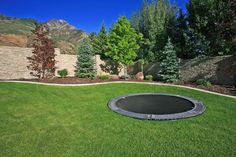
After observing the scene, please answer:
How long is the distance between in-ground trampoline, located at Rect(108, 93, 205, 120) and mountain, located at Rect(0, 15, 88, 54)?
8539mm

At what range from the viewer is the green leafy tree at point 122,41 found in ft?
55.3

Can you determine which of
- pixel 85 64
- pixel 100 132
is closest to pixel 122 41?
pixel 85 64

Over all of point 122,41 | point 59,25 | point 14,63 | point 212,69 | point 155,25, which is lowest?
point 212,69

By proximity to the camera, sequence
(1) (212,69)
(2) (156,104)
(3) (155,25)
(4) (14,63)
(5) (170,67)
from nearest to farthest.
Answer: (2) (156,104) < (1) (212,69) < (4) (14,63) < (5) (170,67) < (3) (155,25)

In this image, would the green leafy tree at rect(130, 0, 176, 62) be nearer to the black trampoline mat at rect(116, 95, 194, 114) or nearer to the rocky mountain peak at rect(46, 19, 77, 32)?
the black trampoline mat at rect(116, 95, 194, 114)

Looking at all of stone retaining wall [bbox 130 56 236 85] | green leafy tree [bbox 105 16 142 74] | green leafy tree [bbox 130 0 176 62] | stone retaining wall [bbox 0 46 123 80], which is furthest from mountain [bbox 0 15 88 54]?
stone retaining wall [bbox 130 56 236 85]

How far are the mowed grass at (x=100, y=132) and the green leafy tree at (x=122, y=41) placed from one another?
10646 mm


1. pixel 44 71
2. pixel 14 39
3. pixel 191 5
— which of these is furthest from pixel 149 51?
pixel 14 39

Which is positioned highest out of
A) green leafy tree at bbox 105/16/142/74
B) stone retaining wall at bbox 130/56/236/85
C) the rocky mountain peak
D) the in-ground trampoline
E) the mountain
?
the rocky mountain peak

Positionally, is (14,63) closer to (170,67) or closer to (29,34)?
(170,67)

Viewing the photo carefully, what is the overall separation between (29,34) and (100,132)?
168ft

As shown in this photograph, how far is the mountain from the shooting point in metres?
39.8

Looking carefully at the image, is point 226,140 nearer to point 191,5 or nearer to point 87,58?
point 87,58

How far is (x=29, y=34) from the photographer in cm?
4716
